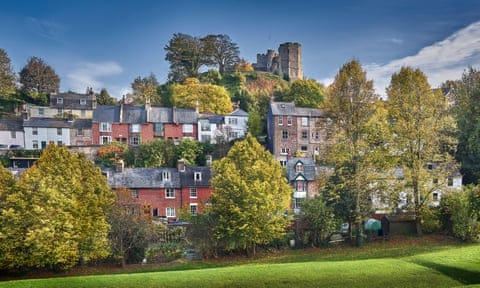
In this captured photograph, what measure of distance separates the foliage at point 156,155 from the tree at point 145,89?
772 inches

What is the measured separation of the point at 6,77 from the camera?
69.6 metres

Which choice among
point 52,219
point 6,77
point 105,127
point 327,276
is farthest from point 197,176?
point 6,77

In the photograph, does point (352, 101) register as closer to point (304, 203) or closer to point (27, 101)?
point (304, 203)

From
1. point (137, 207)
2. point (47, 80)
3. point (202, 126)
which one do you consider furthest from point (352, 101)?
point (47, 80)

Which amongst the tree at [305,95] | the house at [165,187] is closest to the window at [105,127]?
the house at [165,187]

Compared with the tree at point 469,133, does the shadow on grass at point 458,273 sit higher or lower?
lower

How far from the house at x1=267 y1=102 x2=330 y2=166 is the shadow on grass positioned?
3280 centimetres

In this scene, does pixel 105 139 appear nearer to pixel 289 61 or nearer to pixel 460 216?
pixel 460 216

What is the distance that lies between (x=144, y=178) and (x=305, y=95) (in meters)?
37.9

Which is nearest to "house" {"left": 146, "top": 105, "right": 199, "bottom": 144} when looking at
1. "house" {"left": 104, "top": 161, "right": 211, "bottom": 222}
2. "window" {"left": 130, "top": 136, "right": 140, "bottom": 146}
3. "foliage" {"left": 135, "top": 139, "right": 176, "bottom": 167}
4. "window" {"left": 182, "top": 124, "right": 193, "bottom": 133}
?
"window" {"left": 182, "top": 124, "right": 193, "bottom": 133}

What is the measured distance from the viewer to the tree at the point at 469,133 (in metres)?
42.0

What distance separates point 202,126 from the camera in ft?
185

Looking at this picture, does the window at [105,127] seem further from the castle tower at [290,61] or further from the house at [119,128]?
the castle tower at [290,61]

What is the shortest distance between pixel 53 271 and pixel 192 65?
2625 inches
